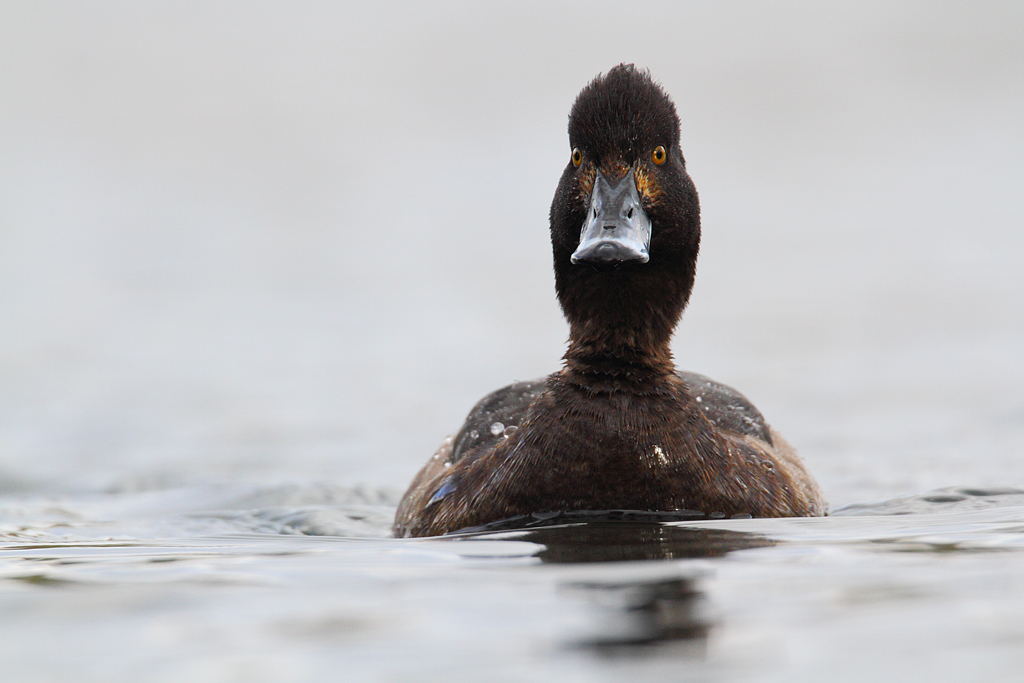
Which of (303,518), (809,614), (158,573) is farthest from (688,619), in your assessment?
(303,518)

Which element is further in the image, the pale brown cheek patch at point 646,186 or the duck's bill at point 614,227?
the pale brown cheek patch at point 646,186

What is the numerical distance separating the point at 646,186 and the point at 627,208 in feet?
0.77

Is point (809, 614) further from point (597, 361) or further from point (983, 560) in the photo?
point (597, 361)

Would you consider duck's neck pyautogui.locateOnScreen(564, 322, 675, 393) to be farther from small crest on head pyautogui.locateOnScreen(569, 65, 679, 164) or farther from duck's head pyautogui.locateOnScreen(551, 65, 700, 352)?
small crest on head pyautogui.locateOnScreen(569, 65, 679, 164)

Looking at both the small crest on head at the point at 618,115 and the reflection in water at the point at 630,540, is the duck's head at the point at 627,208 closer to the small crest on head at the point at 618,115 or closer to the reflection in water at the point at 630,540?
the small crest on head at the point at 618,115

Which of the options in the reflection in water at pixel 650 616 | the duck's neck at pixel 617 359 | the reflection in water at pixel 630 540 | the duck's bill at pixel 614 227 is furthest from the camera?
the duck's neck at pixel 617 359

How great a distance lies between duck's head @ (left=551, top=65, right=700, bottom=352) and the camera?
5.46 m

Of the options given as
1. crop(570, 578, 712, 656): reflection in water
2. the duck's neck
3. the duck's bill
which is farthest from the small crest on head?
crop(570, 578, 712, 656): reflection in water

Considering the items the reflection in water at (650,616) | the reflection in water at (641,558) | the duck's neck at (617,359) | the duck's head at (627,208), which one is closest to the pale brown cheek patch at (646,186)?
the duck's head at (627,208)

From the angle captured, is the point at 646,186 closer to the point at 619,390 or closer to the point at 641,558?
the point at 619,390

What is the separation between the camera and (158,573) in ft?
13.0

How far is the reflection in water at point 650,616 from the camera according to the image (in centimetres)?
296

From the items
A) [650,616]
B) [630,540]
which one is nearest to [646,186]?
[630,540]

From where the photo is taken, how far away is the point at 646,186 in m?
5.50
